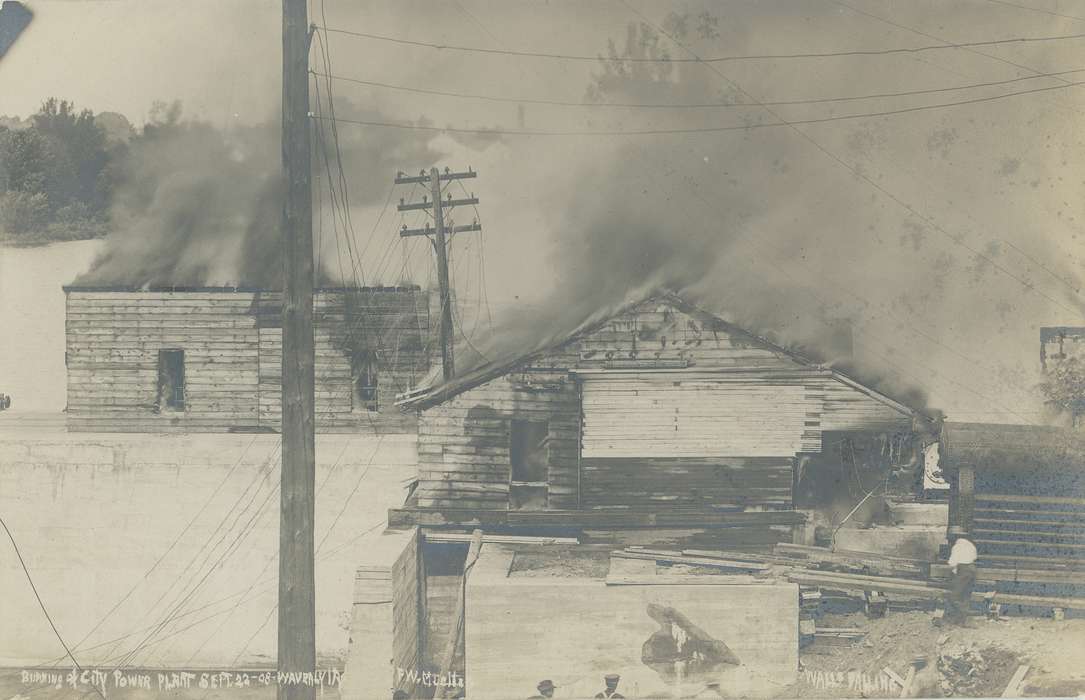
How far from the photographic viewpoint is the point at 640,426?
32.3ft

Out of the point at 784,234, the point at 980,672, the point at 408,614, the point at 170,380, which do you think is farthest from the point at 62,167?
the point at 980,672

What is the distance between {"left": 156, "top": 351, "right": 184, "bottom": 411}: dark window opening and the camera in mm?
10633

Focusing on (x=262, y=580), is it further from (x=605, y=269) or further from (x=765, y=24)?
(x=765, y=24)

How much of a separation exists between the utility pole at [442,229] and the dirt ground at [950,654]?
16.2ft

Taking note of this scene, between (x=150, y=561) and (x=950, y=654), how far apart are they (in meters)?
8.52

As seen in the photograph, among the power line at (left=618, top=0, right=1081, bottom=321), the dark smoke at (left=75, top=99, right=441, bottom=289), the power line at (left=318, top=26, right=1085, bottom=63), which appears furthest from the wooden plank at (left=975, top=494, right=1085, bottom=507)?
the dark smoke at (left=75, top=99, right=441, bottom=289)

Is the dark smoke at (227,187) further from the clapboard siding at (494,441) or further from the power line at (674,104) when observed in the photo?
the clapboard siding at (494,441)

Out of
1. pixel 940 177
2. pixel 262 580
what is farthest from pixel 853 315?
pixel 262 580

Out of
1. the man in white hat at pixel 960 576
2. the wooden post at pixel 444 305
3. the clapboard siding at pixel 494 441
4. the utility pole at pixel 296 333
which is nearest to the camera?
the utility pole at pixel 296 333

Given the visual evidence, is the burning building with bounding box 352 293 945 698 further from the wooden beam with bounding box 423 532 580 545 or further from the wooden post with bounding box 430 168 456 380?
the wooden post with bounding box 430 168 456 380

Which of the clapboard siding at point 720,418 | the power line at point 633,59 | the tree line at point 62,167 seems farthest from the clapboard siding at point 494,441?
the tree line at point 62,167

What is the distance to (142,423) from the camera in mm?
10719

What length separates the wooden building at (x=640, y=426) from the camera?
9.75 m

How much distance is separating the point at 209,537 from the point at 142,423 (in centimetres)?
172
